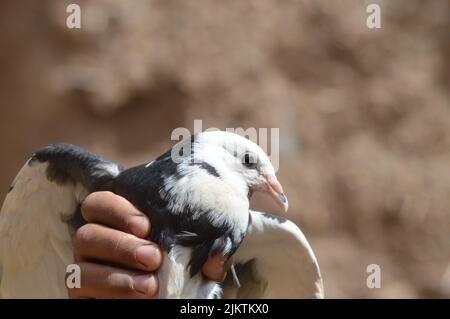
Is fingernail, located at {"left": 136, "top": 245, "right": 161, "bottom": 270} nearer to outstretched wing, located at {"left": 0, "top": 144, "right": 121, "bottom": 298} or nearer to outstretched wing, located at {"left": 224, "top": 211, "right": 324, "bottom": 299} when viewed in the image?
outstretched wing, located at {"left": 0, "top": 144, "right": 121, "bottom": 298}

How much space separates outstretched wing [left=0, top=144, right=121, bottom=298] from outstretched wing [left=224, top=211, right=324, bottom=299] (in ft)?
1.70

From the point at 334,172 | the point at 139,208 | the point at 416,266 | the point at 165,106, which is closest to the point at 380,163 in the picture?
the point at 334,172

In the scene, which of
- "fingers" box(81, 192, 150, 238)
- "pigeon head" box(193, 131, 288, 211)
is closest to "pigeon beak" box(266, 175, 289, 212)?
→ "pigeon head" box(193, 131, 288, 211)

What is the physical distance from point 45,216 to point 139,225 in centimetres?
52

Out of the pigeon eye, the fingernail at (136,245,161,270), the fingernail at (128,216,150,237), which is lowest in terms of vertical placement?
the fingernail at (136,245,161,270)

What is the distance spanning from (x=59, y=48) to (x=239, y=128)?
1.38 metres

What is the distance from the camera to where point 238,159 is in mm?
2070

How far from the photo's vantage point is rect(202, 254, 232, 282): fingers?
1.97 meters

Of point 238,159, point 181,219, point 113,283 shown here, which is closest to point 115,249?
point 113,283

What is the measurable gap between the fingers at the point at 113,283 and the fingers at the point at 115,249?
27mm

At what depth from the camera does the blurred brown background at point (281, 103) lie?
492 centimetres

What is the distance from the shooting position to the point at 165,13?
5.10 metres

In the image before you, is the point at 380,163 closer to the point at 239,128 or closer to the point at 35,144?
the point at 239,128

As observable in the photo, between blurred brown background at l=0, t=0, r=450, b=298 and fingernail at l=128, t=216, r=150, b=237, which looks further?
blurred brown background at l=0, t=0, r=450, b=298
